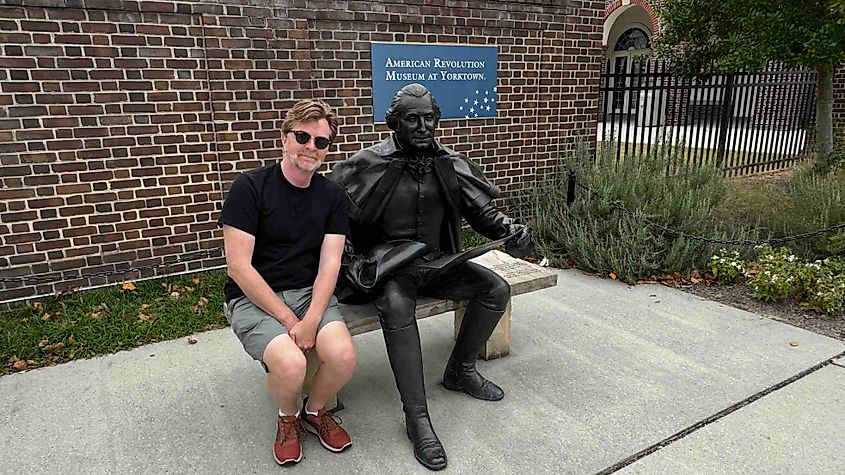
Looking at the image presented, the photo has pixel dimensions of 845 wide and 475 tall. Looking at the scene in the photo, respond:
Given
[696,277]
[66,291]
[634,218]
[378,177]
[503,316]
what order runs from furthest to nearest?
[634,218] < [696,277] < [66,291] < [503,316] < [378,177]

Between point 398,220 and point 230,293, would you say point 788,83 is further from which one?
point 230,293

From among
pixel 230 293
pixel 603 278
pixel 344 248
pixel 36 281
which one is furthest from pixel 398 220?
pixel 36 281

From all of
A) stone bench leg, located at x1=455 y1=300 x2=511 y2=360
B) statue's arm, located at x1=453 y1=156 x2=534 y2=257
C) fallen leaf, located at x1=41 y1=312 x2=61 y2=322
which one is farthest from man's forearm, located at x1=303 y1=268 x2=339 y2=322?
fallen leaf, located at x1=41 y1=312 x2=61 y2=322

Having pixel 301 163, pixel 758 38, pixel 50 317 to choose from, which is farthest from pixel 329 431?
pixel 758 38

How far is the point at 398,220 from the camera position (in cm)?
303

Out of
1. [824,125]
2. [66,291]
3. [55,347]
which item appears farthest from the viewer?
[824,125]

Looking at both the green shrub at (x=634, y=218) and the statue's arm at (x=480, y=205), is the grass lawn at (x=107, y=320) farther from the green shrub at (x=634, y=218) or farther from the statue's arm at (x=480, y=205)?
the green shrub at (x=634, y=218)

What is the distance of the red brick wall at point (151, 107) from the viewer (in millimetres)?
4211

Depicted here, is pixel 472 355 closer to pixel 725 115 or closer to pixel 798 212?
pixel 798 212

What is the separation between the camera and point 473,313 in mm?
3070

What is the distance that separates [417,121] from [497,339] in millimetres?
1457

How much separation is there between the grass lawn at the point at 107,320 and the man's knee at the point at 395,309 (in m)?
1.89

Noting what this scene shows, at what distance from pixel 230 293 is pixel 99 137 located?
8.09 feet

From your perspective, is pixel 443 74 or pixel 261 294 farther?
pixel 443 74
